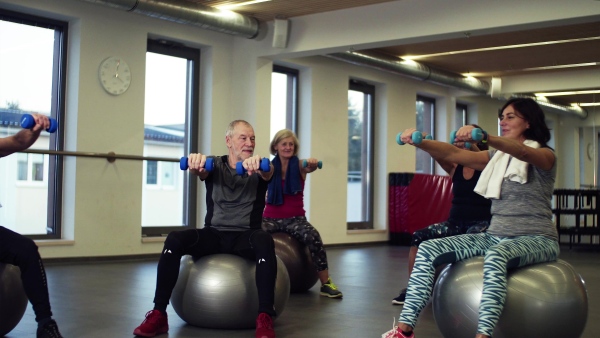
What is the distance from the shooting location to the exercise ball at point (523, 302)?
2.86 metres

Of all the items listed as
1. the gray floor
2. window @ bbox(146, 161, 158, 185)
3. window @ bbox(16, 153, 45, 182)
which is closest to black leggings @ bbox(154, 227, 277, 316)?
the gray floor

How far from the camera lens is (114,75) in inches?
277

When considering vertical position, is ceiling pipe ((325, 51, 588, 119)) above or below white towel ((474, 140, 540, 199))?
above

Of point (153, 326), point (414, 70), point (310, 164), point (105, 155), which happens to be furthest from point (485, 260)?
point (414, 70)

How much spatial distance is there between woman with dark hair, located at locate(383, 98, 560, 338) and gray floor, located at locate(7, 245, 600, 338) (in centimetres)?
39

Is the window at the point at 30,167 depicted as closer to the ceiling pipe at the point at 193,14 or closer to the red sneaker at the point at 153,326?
the ceiling pipe at the point at 193,14

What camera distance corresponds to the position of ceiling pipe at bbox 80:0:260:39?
6332mm

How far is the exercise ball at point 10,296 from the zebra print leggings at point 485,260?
1.64 m

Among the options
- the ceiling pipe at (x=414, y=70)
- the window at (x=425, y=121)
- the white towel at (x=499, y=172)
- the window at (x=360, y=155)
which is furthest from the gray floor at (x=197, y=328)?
the window at (x=425, y=121)

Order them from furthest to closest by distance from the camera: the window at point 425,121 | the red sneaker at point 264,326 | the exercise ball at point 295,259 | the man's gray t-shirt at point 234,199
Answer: the window at point 425,121 < the exercise ball at point 295,259 < the man's gray t-shirt at point 234,199 < the red sneaker at point 264,326

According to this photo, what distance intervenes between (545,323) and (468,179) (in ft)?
4.52

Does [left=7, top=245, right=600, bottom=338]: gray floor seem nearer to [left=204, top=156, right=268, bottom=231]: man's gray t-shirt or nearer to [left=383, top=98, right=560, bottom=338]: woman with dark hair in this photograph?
[left=383, top=98, right=560, bottom=338]: woman with dark hair

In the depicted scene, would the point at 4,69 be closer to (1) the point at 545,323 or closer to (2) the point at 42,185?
(2) the point at 42,185

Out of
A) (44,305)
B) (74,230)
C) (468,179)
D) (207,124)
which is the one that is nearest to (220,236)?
(44,305)
